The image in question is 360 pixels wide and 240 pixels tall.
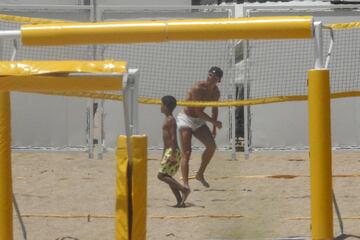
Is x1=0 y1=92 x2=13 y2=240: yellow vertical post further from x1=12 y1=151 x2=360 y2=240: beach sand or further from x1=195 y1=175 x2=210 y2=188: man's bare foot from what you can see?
x1=195 y1=175 x2=210 y2=188: man's bare foot

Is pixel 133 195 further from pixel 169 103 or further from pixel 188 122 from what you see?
pixel 188 122

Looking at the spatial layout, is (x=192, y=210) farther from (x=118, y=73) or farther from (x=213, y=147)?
(x=118, y=73)

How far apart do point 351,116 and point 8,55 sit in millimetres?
5303

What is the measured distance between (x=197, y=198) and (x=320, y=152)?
4.18 m

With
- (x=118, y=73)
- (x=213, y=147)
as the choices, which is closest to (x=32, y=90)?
(x=118, y=73)

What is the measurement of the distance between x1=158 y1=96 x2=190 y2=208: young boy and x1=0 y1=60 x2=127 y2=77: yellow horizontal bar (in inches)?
153

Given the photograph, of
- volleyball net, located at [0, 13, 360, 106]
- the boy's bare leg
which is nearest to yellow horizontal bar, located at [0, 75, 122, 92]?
the boy's bare leg

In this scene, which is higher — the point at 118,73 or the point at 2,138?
the point at 118,73

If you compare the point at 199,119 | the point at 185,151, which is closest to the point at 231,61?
the point at 199,119

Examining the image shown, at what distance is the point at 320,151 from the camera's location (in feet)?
20.9

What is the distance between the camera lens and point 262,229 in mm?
8500

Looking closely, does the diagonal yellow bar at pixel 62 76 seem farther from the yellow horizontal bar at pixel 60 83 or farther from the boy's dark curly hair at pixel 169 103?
the boy's dark curly hair at pixel 169 103

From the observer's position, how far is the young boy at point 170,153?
31.7 ft

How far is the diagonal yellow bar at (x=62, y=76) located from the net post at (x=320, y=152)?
4.91 ft
